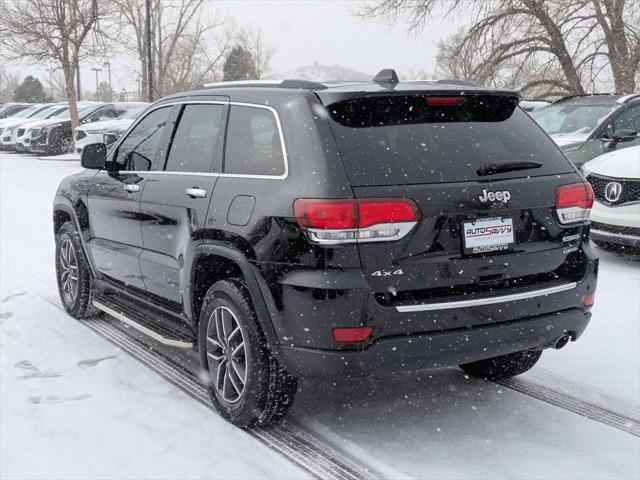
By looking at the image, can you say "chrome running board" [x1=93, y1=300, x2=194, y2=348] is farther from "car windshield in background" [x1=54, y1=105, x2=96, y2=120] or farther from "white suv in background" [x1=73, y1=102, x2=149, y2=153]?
"car windshield in background" [x1=54, y1=105, x2=96, y2=120]

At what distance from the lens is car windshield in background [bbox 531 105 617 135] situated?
34.4 ft

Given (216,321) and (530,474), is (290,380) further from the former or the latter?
(530,474)

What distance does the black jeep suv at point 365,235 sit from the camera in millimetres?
3248

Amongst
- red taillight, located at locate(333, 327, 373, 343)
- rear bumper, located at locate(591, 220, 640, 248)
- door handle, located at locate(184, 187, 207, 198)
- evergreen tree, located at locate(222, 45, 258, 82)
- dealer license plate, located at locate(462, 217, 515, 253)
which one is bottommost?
rear bumper, located at locate(591, 220, 640, 248)

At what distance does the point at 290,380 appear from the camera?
12.1 ft

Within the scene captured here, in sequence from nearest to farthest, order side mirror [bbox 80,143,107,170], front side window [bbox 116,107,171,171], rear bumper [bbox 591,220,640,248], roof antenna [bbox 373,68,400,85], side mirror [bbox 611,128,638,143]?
roof antenna [bbox 373,68,400,85]
front side window [bbox 116,107,171,171]
side mirror [bbox 80,143,107,170]
rear bumper [bbox 591,220,640,248]
side mirror [bbox 611,128,638,143]

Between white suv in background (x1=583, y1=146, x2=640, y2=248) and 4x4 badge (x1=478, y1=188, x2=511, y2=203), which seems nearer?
4x4 badge (x1=478, y1=188, x2=511, y2=203)

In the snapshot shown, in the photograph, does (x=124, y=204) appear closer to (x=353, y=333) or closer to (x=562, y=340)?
(x=353, y=333)

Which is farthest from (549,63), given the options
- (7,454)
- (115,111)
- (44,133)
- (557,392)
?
(7,454)

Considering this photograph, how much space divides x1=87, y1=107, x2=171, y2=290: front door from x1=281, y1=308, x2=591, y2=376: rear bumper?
185 centimetres

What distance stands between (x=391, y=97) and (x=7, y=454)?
2.45m

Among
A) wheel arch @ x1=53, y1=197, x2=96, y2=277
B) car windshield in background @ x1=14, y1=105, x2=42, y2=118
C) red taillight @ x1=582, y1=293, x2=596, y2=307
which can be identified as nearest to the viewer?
red taillight @ x1=582, y1=293, x2=596, y2=307

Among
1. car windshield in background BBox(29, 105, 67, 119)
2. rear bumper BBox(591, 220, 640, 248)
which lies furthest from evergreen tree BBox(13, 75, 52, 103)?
rear bumper BBox(591, 220, 640, 248)

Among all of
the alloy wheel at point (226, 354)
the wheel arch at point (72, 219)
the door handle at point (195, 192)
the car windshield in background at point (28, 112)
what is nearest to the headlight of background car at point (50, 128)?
the car windshield in background at point (28, 112)
